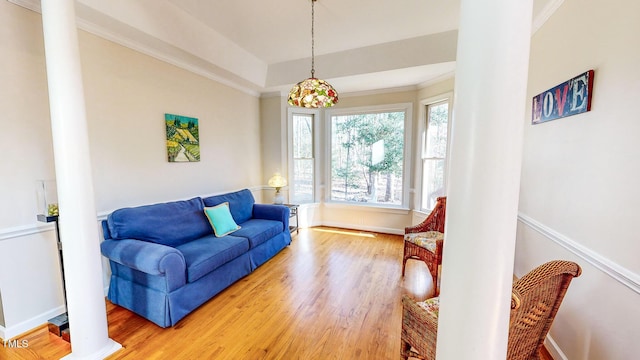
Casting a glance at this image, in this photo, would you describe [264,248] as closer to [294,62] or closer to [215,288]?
[215,288]

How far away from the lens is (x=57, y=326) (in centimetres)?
192

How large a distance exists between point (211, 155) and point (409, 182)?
127 inches

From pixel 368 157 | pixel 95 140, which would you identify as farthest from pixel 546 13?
pixel 95 140

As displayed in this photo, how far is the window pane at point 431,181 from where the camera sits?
3.91m

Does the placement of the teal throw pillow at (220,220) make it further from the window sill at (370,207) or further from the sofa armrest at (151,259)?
the window sill at (370,207)

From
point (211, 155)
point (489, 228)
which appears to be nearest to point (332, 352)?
point (489, 228)

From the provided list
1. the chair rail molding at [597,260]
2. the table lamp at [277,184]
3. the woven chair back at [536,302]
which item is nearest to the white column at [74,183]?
the woven chair back at [536,302]

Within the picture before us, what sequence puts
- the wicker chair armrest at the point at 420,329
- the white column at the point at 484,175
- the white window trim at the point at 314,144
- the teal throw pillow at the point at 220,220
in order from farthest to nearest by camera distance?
1. the white window trim at the point at 314,144
2. the teal throw pillow at the point at 220,220
3. the wicker chair armrest at the point at 420,329
4. the white column at the point at 484,175

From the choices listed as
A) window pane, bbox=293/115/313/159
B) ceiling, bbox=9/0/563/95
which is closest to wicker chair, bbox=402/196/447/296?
ceiling, bbox=9/0/563/95

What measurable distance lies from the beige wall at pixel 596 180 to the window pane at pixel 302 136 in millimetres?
3492

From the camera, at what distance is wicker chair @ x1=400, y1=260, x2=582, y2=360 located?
1.09 meters

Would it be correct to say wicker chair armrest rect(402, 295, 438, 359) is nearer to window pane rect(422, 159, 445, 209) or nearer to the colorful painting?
window pane rect(422, 159, 445, 209)

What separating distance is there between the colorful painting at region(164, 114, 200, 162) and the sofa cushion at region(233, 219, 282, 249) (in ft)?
3.72

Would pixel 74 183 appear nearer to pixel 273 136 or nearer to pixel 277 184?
pixel 277 184
